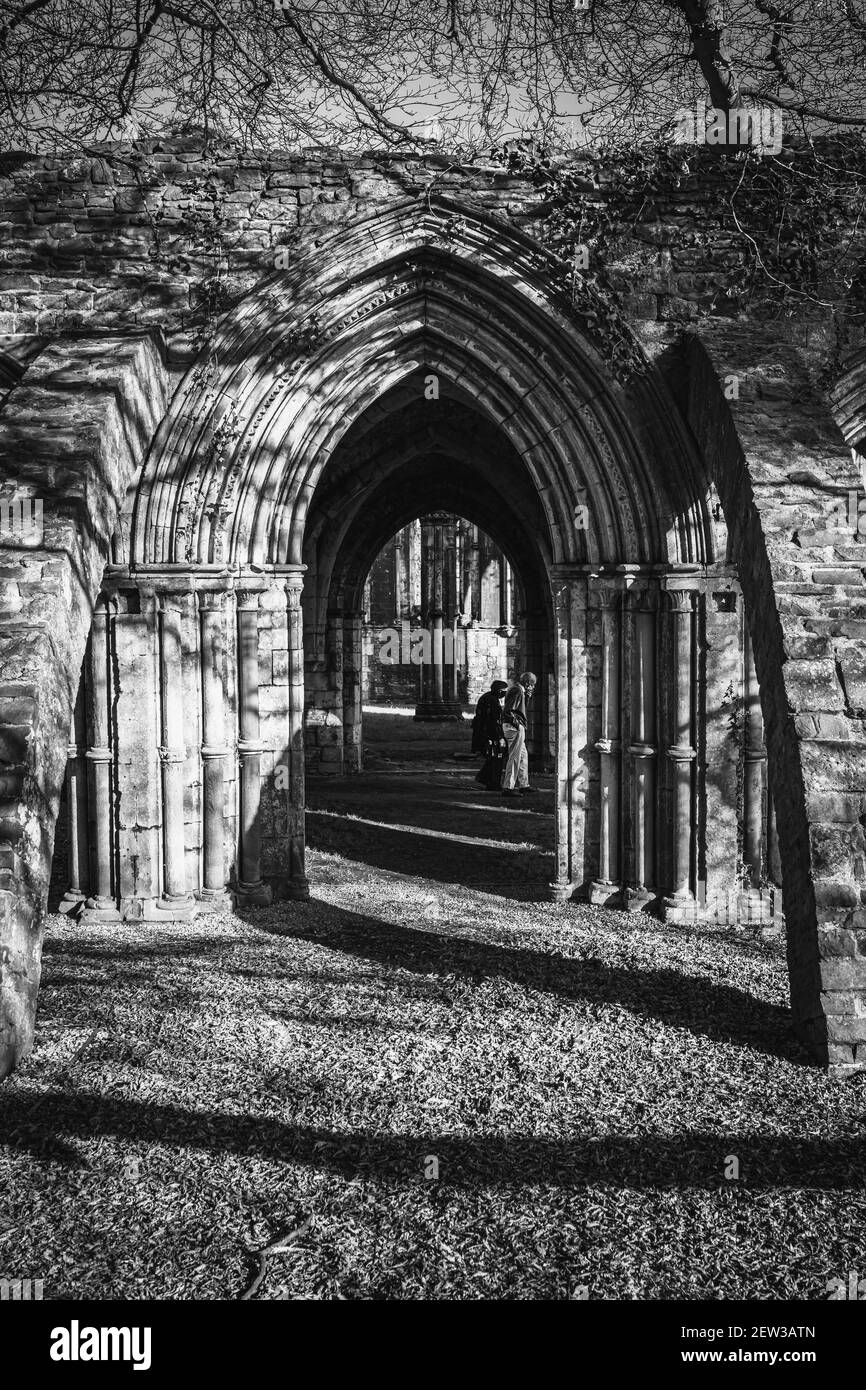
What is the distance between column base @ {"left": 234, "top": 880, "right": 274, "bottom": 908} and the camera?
7.25m

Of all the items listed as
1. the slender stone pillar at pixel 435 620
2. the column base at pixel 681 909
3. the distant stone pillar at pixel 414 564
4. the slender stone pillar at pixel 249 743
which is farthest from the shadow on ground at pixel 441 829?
the distant stone pillar at pixel 414 564

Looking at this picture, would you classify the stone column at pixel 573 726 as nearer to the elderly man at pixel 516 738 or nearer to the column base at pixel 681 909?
the column base at pixel 681 909

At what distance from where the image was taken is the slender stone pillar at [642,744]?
7.24 m

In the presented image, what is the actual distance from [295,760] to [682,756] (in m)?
2.46

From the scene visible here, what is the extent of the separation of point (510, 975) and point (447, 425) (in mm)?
8264

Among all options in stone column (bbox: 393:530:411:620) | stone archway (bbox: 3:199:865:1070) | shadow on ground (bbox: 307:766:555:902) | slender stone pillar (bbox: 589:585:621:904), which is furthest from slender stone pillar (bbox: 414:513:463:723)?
slender stone pillar (bbox: 589:585:621:904)

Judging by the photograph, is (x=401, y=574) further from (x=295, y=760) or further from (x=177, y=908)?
(x=177, y=908)

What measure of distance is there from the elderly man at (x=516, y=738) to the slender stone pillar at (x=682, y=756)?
502 cm

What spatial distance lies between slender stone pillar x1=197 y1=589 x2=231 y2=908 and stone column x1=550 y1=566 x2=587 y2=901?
215 cm

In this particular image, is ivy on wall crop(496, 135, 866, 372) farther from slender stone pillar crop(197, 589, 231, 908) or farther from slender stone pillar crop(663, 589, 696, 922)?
slender stone pillar crop(197, 589, 231, 908)

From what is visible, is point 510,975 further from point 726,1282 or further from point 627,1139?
point 726,1282

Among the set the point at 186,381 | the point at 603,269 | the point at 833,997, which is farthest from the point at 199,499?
the point at 833,997

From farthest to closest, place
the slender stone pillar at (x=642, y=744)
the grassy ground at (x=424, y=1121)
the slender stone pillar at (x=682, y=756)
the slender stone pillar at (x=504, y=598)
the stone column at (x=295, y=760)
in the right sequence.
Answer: the slender stone pillar at (x=504, y=598) → the stone column at (x=295, y=760) → the slender stone pillar at (x=642, y=744) → the slender stone pillar at (x=682, y=756) → the grassy ground at (x=424, y=1121)

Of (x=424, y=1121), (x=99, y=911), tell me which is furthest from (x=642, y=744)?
(x=424, y=1121)
